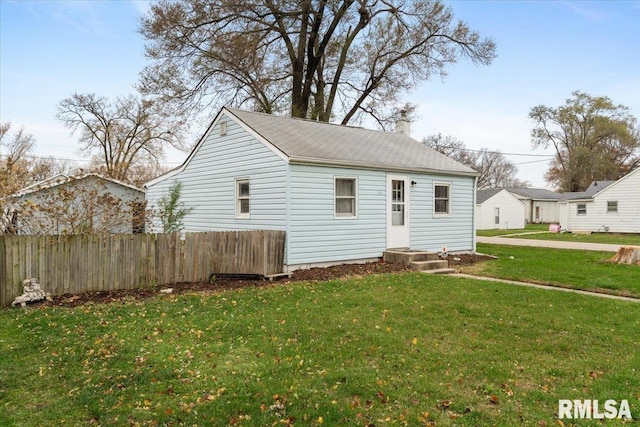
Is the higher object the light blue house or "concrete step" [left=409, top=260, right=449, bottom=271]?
the light blue house

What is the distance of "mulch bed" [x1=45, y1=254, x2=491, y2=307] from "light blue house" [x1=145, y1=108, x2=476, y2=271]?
46cm

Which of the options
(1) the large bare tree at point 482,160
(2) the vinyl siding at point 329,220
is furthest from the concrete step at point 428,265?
(1) the large bare tree at point 482,160

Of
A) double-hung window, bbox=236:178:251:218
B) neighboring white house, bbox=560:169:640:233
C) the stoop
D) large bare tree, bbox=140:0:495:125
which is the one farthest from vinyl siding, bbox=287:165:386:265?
neighboring white house, bbox=560:169:640:233

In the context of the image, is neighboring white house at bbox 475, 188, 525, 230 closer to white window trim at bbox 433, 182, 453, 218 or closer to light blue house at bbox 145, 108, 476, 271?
light blue house at bbox 145, 108, 476, 271

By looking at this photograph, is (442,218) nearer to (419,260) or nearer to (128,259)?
(419,260)

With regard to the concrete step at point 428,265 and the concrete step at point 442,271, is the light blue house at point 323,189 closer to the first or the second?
the concrete step at point 428,265

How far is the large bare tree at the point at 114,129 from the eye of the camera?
32656 millimetres

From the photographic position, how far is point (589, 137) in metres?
48.4

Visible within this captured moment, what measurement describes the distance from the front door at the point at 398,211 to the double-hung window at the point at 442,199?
1560 mm

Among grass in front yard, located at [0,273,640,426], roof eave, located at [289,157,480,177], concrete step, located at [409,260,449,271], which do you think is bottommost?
grass in front yard, located at [0,273,640,426]

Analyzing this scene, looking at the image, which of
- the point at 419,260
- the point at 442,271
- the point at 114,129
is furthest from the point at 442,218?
the point at 114,129

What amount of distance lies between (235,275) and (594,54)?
54.5 feet

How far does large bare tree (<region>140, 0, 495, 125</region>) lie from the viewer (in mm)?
19203

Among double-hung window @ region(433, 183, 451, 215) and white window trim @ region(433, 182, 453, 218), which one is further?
double-hung window @ region(433, 183, 451, 215)
